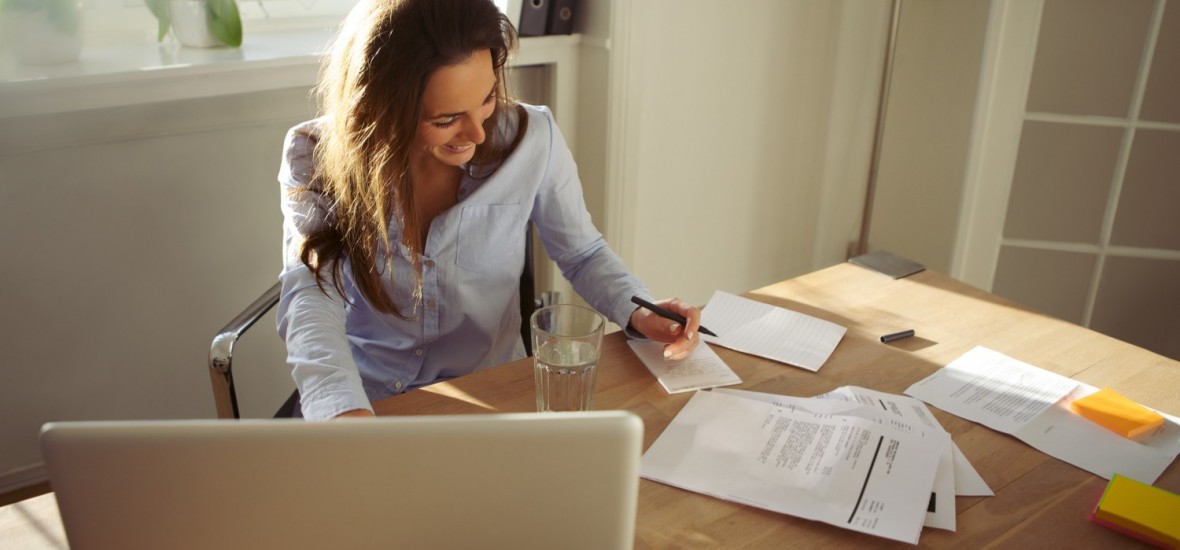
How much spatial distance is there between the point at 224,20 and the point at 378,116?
86 cm

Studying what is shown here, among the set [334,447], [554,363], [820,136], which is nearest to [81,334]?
[554,363]

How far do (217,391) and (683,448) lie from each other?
767 millimetres

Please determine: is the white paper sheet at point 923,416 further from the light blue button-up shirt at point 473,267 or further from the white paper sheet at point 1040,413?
the light blue button-up shirt at point 473,267

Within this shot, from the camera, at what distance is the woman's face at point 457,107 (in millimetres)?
1325

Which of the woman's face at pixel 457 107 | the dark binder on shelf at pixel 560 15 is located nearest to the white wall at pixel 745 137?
the dark binder on shelf at pixel 560 15

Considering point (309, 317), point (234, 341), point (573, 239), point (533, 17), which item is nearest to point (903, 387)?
point (573, 239)

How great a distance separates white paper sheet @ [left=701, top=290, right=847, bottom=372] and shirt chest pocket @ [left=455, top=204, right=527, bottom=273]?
34cm

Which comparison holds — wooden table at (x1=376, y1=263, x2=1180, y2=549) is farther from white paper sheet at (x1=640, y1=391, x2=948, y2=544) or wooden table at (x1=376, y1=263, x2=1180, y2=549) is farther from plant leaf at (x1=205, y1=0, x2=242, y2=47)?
plant leaf at (x1=205, y1=0, x2=242, y2=47)

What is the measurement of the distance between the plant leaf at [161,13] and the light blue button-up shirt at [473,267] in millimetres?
678

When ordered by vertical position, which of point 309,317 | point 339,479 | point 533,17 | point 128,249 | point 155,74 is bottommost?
point 128,249

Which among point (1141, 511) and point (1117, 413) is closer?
point (1141, 511)

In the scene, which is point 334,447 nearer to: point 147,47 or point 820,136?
point 147,47

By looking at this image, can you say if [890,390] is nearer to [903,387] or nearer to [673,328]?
[903,387]

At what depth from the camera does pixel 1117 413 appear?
50.3 inches
